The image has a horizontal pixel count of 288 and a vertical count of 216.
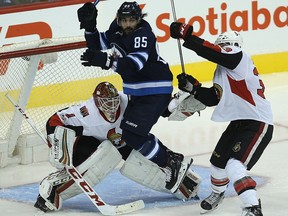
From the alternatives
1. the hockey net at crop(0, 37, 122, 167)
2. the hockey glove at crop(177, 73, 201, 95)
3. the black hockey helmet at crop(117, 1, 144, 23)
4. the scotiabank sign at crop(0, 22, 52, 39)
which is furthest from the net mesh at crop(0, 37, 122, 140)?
the hockey glove at crop(177, 73, 201, 95)

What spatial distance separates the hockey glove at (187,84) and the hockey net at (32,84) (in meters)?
1.36

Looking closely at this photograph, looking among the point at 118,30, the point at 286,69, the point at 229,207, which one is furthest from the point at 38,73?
the point at 286,69

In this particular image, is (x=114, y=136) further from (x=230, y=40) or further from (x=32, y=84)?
(x=32, y=84)

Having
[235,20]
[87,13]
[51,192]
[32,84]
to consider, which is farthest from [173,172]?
[235,20]

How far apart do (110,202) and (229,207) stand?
649 mm

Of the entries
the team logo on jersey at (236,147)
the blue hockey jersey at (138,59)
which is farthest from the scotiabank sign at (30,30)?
the team logo on jersey at (236,147)

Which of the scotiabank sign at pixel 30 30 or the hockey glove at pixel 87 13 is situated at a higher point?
the hockey glove at pixel 87 13

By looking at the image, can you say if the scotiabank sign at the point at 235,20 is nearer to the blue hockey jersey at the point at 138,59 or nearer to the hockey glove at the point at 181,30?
the blue hockey jersey at the point at 138,59

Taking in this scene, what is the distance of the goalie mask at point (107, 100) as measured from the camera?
17.9ft

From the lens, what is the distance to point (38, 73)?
683 cm

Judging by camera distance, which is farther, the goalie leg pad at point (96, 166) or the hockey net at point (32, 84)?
the hockey net at point (32, 84)

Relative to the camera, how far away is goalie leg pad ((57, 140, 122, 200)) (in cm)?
541

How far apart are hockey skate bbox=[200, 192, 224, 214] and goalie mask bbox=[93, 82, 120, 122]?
25.4 inches

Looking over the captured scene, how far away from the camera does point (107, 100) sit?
17.9 ft
